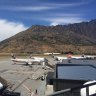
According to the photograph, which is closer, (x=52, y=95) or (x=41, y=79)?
(x=52, y=95)

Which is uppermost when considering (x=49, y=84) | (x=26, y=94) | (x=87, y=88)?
(x=87, y=88)

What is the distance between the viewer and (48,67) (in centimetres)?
12000

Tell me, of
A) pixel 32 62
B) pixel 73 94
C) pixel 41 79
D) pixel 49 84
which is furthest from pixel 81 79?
pixel 32 62

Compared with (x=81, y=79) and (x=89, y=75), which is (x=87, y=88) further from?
(x=89, y=75)

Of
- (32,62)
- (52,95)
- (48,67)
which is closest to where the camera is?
(52,95)

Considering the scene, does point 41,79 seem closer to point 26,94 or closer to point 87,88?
point 26,94

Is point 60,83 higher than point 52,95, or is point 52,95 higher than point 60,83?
point 52,95

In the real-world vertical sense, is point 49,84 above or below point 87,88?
below

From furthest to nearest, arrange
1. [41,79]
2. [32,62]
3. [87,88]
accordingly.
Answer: [32,62] < [41,79] < [87,88]

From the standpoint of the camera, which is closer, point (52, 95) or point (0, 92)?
point (52, 95)

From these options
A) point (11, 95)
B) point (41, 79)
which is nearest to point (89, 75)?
point (11, 95)

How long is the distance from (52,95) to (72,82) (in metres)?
22.1

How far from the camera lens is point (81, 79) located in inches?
1325

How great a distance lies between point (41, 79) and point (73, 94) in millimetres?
71430
